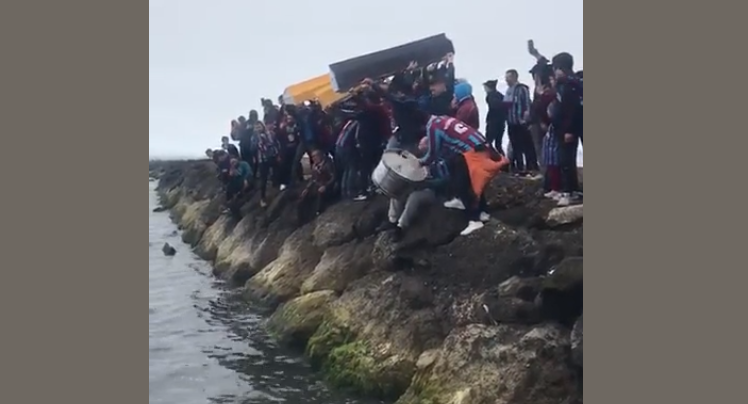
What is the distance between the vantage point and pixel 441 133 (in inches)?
275

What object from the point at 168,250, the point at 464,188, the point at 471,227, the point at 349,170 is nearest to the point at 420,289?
the point at 471,227

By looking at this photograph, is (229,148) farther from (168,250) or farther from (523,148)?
(523,148)

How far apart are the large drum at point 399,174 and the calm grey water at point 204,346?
178 cm

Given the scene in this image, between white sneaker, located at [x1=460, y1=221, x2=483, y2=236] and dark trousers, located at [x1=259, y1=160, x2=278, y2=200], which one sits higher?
dark trousers, located at [x1=259, y1=160, x2=278, y2=200]

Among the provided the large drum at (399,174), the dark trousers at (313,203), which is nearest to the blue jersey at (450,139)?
the large drum at (399,174)

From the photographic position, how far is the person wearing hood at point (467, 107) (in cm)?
692

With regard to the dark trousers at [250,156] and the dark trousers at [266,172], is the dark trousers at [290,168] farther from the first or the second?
the dark trousers at [250,156]

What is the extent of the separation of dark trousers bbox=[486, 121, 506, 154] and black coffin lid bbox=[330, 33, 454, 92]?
2.42 ft

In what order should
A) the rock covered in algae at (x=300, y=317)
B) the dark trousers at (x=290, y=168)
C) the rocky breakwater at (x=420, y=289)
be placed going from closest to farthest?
1. the rocky breakwater at (x=420, y=289)
2. the rock covered in algae at (x=300, y=317)
3. the dark trousers at (x=290, y=168)

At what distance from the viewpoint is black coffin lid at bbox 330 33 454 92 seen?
691 centimetres

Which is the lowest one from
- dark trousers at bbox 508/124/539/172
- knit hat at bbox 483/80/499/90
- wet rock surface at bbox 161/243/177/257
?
wet rock surface at bbox 161/243/177/257

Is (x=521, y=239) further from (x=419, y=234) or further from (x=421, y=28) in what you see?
(x=421, y=28)

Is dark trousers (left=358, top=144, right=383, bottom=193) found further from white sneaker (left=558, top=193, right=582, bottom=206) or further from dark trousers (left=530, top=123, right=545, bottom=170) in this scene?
white sneaker (left=558, top=193, right=582, bottom=206)

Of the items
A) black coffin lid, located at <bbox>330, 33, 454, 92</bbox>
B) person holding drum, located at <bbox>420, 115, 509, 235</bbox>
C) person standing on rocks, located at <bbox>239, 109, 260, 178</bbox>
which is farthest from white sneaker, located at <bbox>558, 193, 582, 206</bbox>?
person standing on rocks, located at <bbox>239, 109, 260, 178</bbox>
